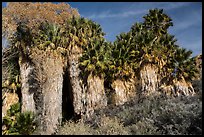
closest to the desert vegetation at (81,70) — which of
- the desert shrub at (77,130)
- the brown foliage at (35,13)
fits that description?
the brown foliage at (35,13)

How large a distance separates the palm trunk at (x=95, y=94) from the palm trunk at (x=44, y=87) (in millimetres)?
2294

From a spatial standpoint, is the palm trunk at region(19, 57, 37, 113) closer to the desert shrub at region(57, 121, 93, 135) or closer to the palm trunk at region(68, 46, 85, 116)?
the palm trunk at region(68, 46, 85, 116)

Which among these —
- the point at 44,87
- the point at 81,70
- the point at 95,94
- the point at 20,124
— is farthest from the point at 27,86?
the point at 20,124

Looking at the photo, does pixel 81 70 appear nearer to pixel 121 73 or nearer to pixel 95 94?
pixel 95 94

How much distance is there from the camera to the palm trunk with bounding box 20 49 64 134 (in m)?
22.7

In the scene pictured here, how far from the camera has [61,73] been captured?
2453 centimetres

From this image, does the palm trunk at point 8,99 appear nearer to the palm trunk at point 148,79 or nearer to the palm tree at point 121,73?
the palm tree at point 121,73

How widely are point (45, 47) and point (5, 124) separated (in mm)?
6968

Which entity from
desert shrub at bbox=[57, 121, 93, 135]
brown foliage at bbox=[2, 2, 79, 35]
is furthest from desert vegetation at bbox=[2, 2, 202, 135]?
desert shrub at bbox=[57, 121, 93, 135]

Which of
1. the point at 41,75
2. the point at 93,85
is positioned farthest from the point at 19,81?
the point at 93,85

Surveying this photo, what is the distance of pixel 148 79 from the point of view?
987 inches

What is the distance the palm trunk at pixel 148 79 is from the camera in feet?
81.8

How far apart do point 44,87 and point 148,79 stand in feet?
28.4

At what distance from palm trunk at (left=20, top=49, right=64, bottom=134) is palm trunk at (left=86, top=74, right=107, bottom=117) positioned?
2.29 m
